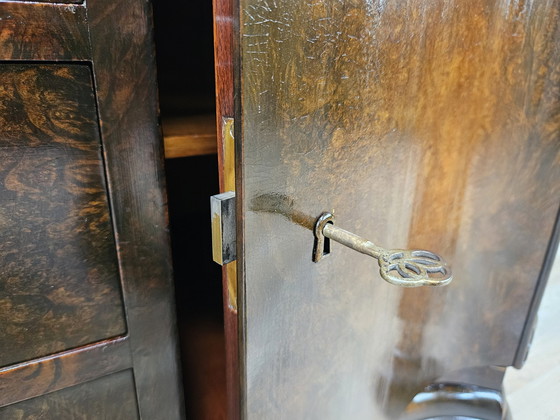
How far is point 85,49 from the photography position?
1.21ft

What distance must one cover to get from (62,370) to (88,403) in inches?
2.5

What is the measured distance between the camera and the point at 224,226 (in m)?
0.36

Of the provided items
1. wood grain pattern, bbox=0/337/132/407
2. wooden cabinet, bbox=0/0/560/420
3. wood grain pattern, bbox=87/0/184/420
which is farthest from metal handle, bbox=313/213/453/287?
wood grain pattern, bbox=0/337/132/407

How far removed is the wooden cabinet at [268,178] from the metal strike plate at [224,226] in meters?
0.02

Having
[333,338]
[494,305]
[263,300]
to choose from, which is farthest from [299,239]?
[494,305]

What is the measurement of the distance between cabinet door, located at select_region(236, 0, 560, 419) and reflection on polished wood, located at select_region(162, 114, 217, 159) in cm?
21

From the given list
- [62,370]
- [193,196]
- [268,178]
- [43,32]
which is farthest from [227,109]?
[193,196]

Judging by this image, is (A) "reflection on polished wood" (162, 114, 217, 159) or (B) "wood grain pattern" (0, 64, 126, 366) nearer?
(B) "wood grain pattern" (0, 64, 126, 366)

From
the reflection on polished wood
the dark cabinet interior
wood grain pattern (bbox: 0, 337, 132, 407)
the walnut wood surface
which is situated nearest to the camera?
the walnut wood surface

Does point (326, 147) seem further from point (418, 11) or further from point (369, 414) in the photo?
point (369, 414)

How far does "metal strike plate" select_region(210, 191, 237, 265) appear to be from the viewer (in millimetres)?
355

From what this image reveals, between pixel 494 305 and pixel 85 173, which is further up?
pixel 85 173

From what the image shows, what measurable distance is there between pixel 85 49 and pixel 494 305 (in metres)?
0.82

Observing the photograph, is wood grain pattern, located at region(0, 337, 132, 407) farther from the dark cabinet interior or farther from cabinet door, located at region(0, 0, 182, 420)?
the dark cabinet interior
